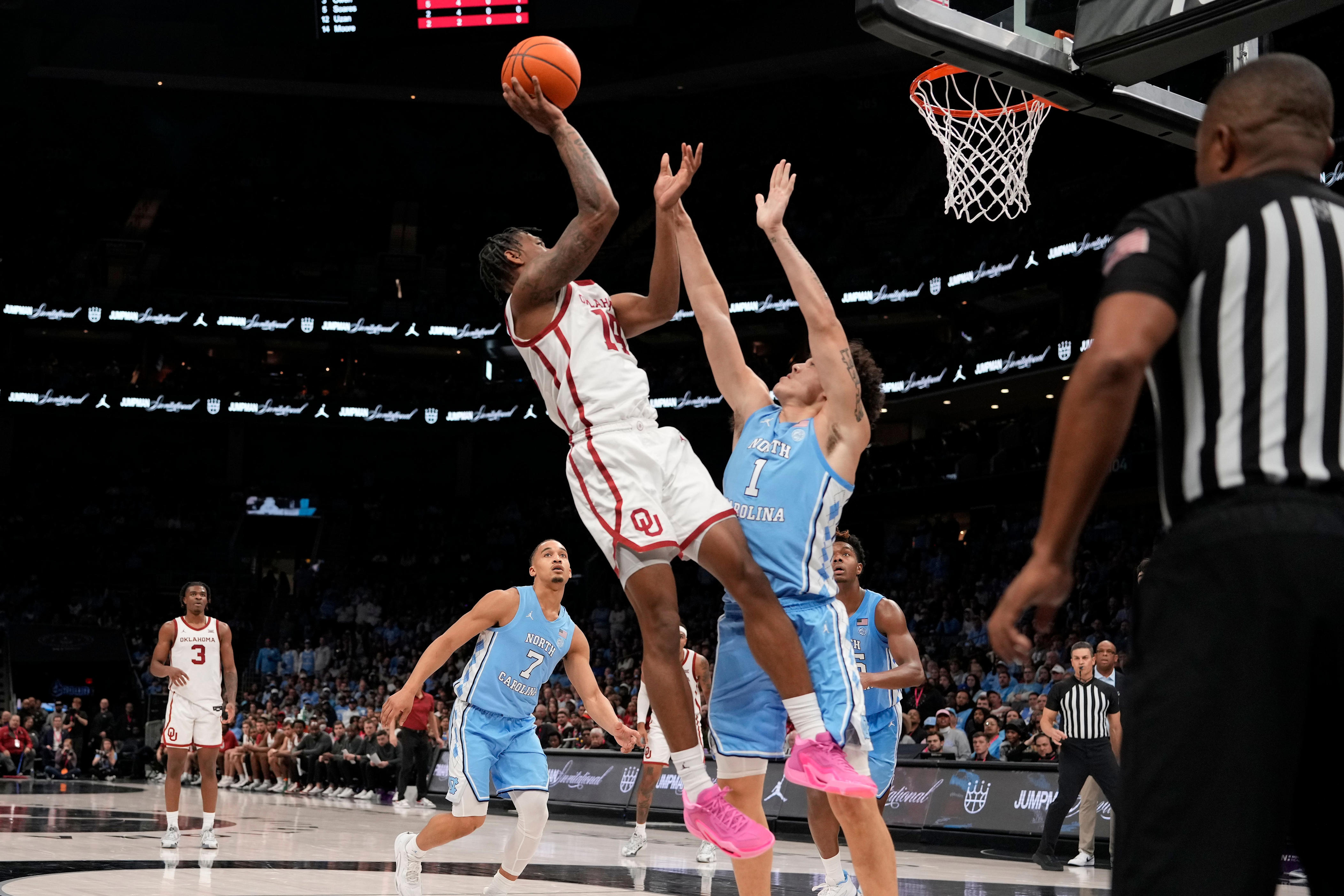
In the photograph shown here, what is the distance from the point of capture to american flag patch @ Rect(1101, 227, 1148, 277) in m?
2.47

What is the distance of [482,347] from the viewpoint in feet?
138


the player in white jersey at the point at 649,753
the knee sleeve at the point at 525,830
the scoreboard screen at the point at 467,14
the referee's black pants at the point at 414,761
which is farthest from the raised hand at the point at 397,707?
the scoreboard screen at the point at 467,14

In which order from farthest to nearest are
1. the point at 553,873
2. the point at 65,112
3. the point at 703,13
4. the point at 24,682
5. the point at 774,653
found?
the point at 65,112, the point at 703,13, the point at 24,682, the point at 553,873, the point at 774,653

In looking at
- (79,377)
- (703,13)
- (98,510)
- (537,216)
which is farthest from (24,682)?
(703,13)

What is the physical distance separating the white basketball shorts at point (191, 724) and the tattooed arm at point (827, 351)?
8319 mm

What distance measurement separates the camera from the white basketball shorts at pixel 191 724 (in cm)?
1200

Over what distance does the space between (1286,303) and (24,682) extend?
35755mm

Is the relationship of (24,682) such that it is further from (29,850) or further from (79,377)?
(29,850)

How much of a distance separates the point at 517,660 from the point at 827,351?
3528 millimetres

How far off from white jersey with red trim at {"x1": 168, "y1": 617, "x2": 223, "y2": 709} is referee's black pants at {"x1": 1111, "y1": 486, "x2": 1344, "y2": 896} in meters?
11.1

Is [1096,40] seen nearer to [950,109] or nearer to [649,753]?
[950,109]

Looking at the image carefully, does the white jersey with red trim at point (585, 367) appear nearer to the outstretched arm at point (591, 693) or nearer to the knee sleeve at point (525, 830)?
the outstretched arm at point (591, 693)

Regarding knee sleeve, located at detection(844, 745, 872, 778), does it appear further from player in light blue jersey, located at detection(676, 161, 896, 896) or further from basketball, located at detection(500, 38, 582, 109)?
basketball, located at detection(500, 38, 582, 109)

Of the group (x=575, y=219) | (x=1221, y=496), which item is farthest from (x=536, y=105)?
(x=1221, y=496)
